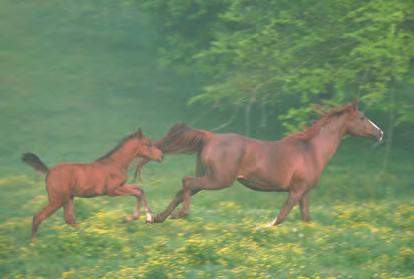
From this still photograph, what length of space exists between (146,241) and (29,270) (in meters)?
1.80

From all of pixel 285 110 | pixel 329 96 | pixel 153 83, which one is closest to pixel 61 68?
pixel 153 83

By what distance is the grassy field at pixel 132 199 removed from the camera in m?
12.9

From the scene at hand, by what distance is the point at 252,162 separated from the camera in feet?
48.8

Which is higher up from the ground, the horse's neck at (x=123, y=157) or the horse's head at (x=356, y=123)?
Answer: the horse's head at (x=356, y=123)

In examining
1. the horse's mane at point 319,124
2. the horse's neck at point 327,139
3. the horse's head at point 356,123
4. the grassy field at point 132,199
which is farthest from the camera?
the horse's head at point 356,123

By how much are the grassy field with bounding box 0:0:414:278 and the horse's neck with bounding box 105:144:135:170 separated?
84 cm

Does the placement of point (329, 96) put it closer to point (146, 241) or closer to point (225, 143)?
point (225, 143)

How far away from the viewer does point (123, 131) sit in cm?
2888

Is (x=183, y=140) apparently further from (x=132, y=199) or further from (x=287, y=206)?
(x=132, y=199)

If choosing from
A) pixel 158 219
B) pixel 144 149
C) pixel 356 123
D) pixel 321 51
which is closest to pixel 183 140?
pixel 144 149

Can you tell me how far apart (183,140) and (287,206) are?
1.89 m

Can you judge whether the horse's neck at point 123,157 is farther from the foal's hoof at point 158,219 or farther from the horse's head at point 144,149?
the foal's hoof at point 158,219

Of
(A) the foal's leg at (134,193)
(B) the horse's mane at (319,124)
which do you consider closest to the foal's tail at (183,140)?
(A) the foal's leg at (134,193)

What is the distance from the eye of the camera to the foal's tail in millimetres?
15008
